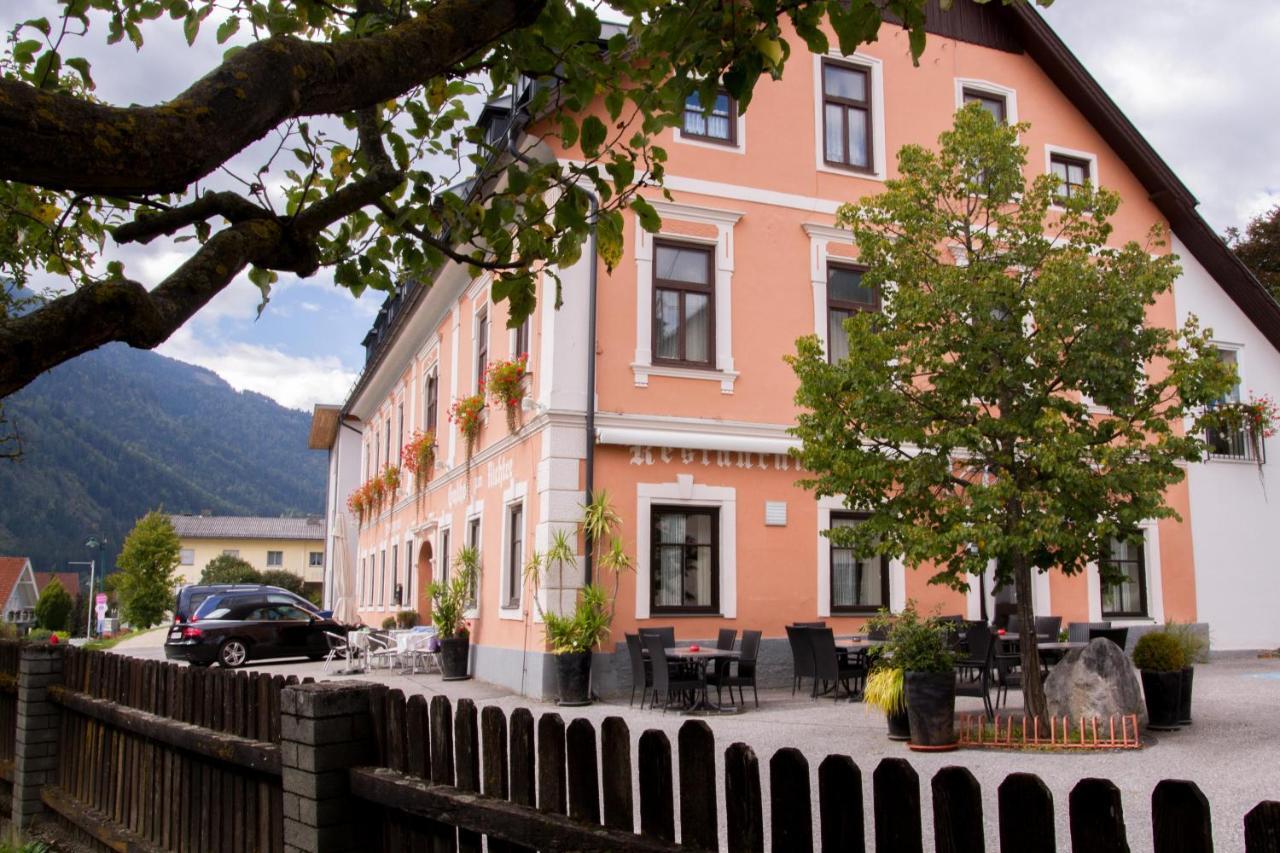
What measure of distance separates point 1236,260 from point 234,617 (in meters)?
20.4

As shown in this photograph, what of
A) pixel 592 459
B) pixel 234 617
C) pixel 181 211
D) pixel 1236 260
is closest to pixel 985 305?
pixel 592 459

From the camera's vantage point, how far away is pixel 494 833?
3291 millimetres

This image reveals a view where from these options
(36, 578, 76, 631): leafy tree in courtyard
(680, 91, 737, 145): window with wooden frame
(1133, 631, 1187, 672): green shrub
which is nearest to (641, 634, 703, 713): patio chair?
(1133, 631, 1187, 672): green shrub

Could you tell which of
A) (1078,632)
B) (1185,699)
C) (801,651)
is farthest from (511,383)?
(1185,699)

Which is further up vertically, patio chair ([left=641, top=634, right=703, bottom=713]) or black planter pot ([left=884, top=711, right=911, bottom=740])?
patio chair ([left=641, top=634, right=703, bottom=713])

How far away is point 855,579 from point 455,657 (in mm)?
6335

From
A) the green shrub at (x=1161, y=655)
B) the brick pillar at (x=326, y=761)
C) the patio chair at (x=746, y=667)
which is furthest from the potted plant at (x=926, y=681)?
the brick pillar at (x=326, y=761)

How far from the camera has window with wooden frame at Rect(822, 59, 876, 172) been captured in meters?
17.2

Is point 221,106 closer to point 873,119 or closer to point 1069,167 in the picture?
point 873,119

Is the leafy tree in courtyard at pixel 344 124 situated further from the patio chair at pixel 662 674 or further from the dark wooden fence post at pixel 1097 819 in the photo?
the patio chair at pixel 662 674

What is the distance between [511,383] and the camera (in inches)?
622

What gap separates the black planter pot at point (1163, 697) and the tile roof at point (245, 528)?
10135 cm

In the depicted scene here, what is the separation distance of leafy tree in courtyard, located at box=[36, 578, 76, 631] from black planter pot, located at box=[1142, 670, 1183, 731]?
208ft

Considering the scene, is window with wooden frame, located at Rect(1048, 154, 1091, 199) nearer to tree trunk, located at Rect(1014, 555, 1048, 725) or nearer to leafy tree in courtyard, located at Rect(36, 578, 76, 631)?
tree trunk, located at Rect(1014, 555, 1048, 725)
